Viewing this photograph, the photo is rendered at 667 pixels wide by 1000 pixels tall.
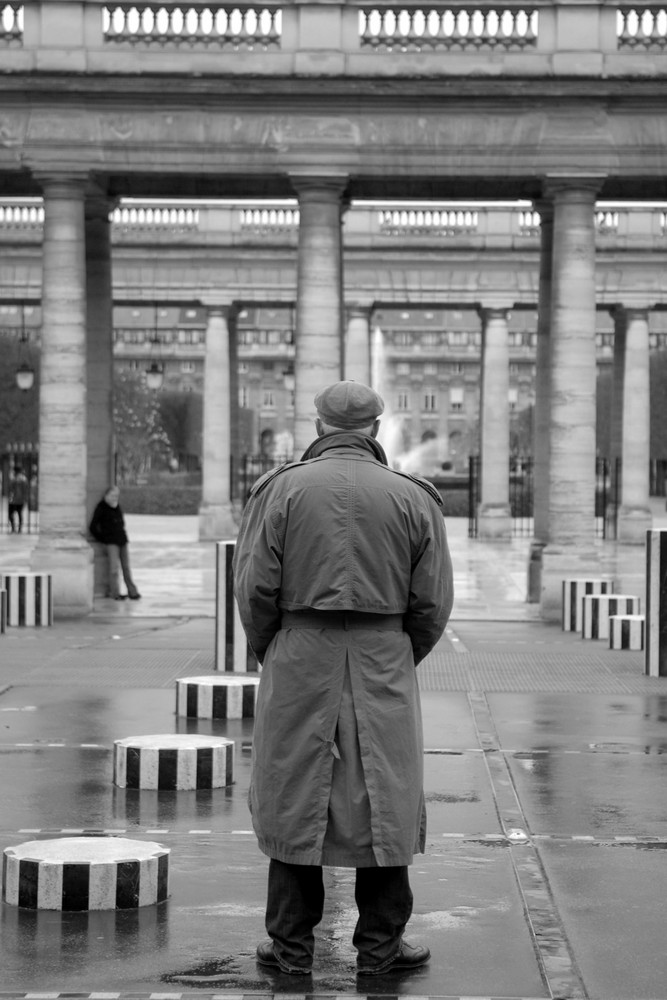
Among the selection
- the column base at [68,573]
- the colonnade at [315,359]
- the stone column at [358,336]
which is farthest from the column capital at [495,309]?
the column base at [68,573]

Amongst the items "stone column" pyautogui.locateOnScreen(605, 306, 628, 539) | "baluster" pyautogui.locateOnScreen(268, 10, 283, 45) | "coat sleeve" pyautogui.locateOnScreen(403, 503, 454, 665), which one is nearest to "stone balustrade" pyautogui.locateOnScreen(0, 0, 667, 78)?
"baluster" pyautogui.locateOnScreen(268, 10, 283, 45)

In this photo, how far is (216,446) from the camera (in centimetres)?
4531

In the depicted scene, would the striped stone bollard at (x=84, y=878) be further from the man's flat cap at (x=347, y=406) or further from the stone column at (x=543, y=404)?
the stone column at (x=543, y=404)

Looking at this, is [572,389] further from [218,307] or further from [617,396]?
[617,396]

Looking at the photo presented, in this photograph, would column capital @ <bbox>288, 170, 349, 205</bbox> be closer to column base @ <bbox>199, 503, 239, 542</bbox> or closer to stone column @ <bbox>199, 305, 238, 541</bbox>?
stone column @ <bbox>199, 305, 238, 541</bbox>

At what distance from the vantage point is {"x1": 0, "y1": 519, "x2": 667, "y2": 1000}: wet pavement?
6.92 m

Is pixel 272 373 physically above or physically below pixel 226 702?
above

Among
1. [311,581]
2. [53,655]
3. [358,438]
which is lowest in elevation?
[53,655]

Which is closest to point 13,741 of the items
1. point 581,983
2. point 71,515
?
point 581,983

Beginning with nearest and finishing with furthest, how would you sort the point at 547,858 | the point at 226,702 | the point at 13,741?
1. the point at 547,858
2. the point at 13,741
3. the point at 226,702

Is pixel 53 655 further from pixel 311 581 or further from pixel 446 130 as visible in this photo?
pixel 311 581

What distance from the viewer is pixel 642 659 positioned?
1873 centimetres

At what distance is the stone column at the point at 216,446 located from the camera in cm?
4525

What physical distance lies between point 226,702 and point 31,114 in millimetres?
12883
